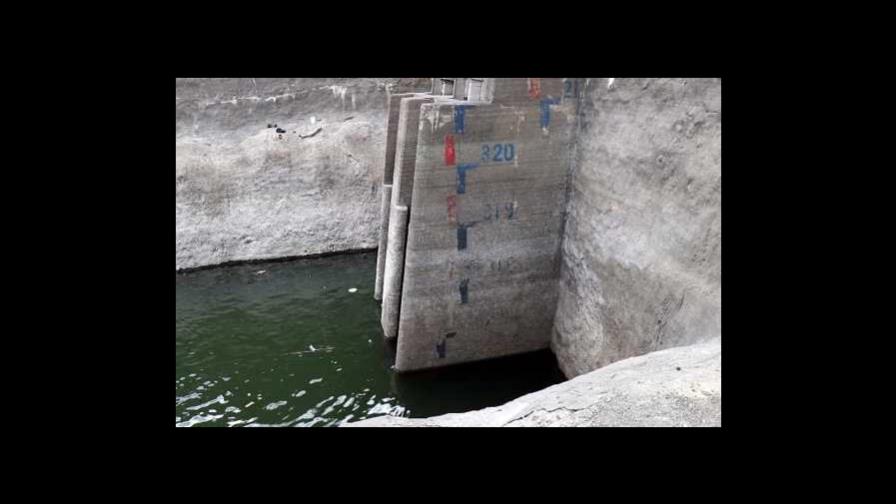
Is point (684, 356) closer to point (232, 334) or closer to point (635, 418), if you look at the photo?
point (635, 418)

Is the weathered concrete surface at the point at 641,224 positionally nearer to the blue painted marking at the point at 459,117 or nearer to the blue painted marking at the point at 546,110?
the blue painted marking at the point at 546,110

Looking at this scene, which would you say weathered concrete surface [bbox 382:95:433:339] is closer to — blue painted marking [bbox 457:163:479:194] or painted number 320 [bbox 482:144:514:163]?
blue painted marking [bbox 457:163:479:194]

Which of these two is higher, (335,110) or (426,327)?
(335,110)

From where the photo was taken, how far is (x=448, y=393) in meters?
8.97

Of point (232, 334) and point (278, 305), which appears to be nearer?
point (232, 334)

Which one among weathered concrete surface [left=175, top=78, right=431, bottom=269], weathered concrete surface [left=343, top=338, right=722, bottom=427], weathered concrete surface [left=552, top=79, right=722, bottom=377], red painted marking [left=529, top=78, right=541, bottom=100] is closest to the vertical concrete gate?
red painted marking [left=529, top=78, right=541, bottom=100]

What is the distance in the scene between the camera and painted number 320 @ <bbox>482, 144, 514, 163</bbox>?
342 inches

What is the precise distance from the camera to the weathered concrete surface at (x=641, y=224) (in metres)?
6.28

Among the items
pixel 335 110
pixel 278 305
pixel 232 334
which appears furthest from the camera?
pixel 335 110

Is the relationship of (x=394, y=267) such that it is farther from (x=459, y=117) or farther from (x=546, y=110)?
(x=546, y=110)

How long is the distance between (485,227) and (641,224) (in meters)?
2.50

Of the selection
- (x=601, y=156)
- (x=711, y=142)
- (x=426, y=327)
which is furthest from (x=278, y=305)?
(x=711, y=142)

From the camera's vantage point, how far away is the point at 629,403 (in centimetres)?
414

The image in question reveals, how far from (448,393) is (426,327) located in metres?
1.08
